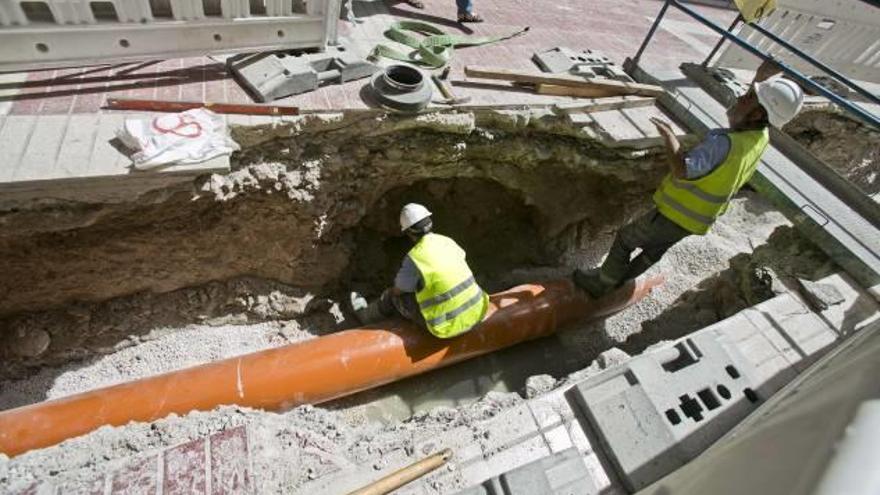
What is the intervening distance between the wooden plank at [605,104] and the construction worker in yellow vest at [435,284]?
1.75m

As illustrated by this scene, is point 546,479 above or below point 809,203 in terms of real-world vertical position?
below

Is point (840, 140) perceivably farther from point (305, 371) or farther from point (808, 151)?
point (305, 371)

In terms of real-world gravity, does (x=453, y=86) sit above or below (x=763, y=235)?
above

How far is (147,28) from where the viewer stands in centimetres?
342

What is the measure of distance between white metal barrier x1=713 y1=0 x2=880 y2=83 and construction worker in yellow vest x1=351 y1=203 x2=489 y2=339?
15.3 ft

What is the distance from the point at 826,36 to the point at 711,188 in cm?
395

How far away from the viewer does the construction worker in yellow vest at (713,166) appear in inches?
129

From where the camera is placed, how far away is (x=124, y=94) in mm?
3480

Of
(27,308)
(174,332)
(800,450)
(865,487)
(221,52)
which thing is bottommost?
(174,332)

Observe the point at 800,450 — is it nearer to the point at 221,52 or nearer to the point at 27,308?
the point at 221,52

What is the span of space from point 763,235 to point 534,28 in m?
3.69

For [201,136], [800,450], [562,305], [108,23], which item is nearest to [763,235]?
[562,305]

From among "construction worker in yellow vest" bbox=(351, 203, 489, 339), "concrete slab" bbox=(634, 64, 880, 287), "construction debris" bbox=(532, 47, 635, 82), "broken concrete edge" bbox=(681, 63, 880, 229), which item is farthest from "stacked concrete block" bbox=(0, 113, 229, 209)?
"broken concrete edge" bbox=(681, 63, 880, 229)

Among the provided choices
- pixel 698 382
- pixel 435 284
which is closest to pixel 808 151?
pixel 698 382
